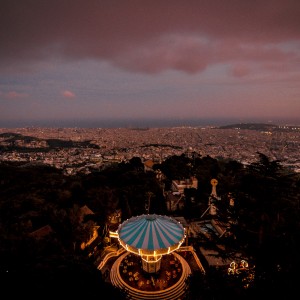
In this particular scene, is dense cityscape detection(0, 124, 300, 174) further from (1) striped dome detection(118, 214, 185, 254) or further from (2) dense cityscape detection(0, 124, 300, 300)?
(1) striped dome detection(118, 214, 185, 254)

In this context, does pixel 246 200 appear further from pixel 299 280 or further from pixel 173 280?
pixel 173 280

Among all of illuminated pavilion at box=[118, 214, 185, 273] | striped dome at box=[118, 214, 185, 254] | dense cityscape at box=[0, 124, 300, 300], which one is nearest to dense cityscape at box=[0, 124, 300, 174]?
dense cityscape at box=[0, 124, 300, 300]

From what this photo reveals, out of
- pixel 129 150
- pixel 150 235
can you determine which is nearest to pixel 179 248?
A: pixel 150 235

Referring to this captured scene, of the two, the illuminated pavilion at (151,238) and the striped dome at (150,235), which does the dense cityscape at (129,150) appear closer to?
the striped dome at (150,235)

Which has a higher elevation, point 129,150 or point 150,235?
point 150,235

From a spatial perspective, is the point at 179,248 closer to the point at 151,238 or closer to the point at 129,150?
the point at 151,238

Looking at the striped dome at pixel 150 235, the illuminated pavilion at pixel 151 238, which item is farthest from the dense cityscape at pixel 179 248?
the striped dome at pixel 150 235

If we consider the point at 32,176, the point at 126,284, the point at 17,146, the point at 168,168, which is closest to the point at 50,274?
the point at 126,284
